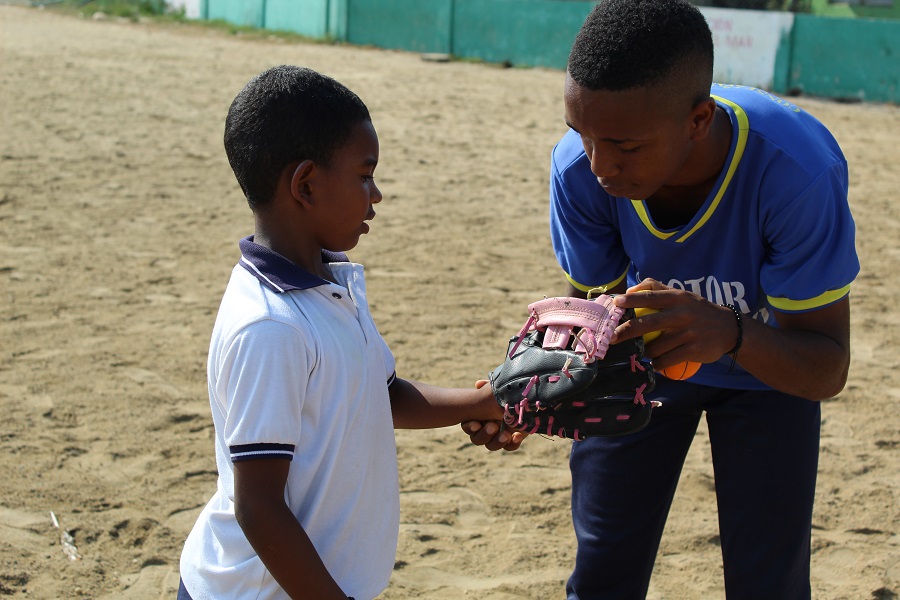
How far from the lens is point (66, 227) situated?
7141mm

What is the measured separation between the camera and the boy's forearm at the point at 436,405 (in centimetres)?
225

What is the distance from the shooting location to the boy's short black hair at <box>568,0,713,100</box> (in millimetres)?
2057

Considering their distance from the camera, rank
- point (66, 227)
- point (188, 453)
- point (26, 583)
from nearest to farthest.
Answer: point (26, 583) < point (188, 453) < point (66, 227)

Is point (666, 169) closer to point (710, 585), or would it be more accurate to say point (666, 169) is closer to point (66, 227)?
point (710, 585)

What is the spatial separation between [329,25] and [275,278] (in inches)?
919


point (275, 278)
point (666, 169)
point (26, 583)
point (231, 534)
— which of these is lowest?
point (26, 583)

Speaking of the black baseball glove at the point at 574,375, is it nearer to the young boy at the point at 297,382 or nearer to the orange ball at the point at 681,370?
the orange ball at the point at 681,370

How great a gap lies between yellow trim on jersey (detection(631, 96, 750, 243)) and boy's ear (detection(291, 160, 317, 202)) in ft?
2.93

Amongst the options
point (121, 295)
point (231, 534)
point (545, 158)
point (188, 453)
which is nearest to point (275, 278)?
point (231, 534)

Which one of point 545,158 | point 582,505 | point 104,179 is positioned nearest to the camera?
point 582,505

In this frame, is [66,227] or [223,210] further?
[223,210]

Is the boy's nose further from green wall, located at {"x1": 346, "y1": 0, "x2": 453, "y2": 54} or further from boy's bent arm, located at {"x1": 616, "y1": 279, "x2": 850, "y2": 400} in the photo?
green wall, located at {"x1": 346, "y1": 0, "x2": 453, "y2": 54}

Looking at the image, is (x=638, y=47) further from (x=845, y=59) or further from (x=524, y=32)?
(x=524, y=32)

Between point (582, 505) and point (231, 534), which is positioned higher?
point (231, 534)
